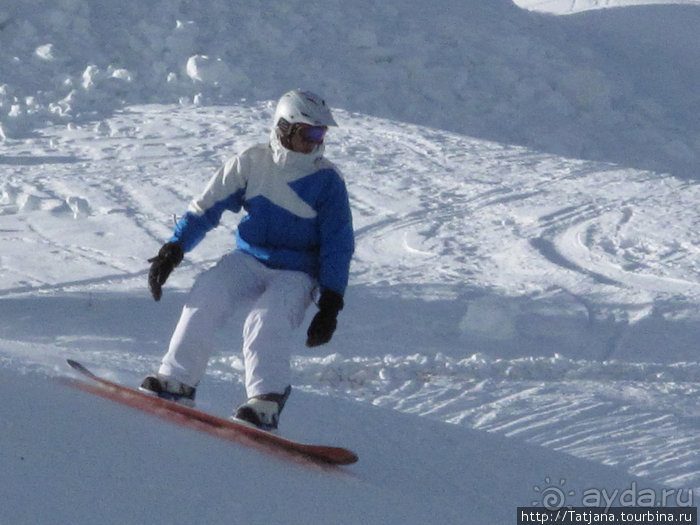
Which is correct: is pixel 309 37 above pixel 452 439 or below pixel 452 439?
above

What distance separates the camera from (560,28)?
1415 cm

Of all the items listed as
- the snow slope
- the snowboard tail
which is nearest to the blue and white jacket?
the snowboard tail

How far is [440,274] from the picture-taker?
24.0 ft

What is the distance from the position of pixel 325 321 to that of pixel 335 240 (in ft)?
1.05

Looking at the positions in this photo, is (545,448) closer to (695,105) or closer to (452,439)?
(452,439)

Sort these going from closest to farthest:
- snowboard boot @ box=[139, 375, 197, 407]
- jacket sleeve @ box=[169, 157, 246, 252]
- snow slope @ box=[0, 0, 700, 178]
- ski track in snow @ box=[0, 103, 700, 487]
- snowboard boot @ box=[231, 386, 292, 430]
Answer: snowboard boot @ box=[231, 386, 292, 430], snowboard boot @ box=[139, 375, 197, 407], jacket sleeve @ box=[169, 157, 246, 252], ski track in snow @ box=[0, 103, 700, 487], snow slope @ box=[0, 0, 700, 178]

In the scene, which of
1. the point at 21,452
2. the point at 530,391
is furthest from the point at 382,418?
the point at 21,452

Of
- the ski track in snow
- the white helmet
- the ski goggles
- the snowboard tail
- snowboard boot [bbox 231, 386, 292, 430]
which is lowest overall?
the ski track in snow

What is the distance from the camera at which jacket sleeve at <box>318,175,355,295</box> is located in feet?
13.4

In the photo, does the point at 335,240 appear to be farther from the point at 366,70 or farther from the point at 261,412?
the point at 366,70

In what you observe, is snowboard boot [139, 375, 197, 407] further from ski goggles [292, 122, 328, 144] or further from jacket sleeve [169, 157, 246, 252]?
ski goggles [292, 122, 328, 144]

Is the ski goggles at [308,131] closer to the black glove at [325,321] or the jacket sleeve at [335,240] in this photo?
the jacket sleeve at [335,240]

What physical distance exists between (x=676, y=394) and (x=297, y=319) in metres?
2.56

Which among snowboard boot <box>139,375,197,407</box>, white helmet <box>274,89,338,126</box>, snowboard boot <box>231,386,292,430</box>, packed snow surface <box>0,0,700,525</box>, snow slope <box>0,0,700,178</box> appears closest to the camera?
packed snow surface <box>0,0,700,525</box>
